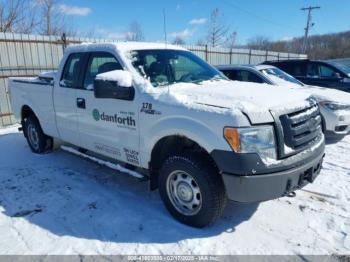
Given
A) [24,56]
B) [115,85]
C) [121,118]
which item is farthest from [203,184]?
[24,56]

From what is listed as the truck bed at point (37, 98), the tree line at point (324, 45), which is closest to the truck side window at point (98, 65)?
the truck bed at point (37, 98)

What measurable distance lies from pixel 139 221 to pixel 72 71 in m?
2.64

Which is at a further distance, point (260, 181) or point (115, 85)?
point (115, 85)

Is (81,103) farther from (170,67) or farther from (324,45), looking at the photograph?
(324,45)

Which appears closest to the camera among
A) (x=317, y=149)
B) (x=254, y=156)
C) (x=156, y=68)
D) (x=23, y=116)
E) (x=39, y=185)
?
(x=254, y=156)

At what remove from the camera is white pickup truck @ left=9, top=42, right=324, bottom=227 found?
2.97 metres

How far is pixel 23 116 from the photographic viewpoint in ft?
21.5

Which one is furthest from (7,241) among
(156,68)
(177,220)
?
(156,68)

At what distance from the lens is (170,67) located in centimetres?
429

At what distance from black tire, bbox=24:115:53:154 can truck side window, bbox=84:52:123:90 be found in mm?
2179

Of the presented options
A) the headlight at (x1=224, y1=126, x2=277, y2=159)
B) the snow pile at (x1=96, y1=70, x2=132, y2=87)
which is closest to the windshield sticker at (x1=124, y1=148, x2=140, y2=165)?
the snow pile at (x1=96, y1=70, x2=132, y2=87)

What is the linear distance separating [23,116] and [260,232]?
5.32 m

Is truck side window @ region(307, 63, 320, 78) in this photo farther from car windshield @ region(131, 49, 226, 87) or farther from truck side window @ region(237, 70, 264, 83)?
car windshield @ region(131, 49, 226, 87)

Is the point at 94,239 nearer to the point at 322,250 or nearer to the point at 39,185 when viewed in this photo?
the point at 39,185
